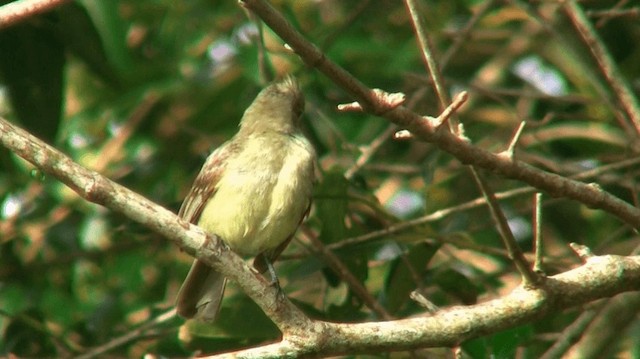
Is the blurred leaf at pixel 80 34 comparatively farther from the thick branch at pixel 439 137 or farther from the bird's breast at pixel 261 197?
the thick branch at pixel 439 137

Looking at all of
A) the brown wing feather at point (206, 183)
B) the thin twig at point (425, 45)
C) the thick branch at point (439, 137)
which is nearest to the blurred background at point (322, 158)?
the brown wing feather at point (206, 183)

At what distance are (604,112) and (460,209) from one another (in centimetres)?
188

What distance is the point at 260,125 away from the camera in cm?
485

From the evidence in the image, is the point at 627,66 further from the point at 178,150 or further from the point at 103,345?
the point at 103,345

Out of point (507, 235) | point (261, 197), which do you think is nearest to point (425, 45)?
point (507, 235)

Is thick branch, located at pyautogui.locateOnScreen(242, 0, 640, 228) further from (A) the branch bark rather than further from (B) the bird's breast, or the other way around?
(B) the bird's breast

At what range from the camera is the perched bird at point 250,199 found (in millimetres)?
4410

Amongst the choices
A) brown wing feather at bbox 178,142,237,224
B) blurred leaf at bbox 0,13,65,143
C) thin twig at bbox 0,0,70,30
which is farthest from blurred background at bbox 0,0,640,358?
thin twig at bbox 0,0,70,30

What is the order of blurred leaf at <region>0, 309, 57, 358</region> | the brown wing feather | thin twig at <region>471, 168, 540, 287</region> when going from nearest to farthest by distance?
thin twig at <region>471, 168, 540, 287</region> < the brown wing feather < blurred leaf at <region>0, 309, 57, 358</region>

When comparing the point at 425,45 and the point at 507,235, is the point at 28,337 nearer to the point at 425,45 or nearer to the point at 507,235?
the point at 507,235

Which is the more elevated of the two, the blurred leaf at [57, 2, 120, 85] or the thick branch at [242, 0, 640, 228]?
the blurred leaf at [57, 2, 120, 85]

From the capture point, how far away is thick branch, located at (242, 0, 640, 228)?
2.74 meters

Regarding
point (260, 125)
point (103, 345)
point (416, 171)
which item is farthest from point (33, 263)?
point (416, 171)

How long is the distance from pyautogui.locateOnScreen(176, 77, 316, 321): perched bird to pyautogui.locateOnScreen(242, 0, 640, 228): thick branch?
129cm
